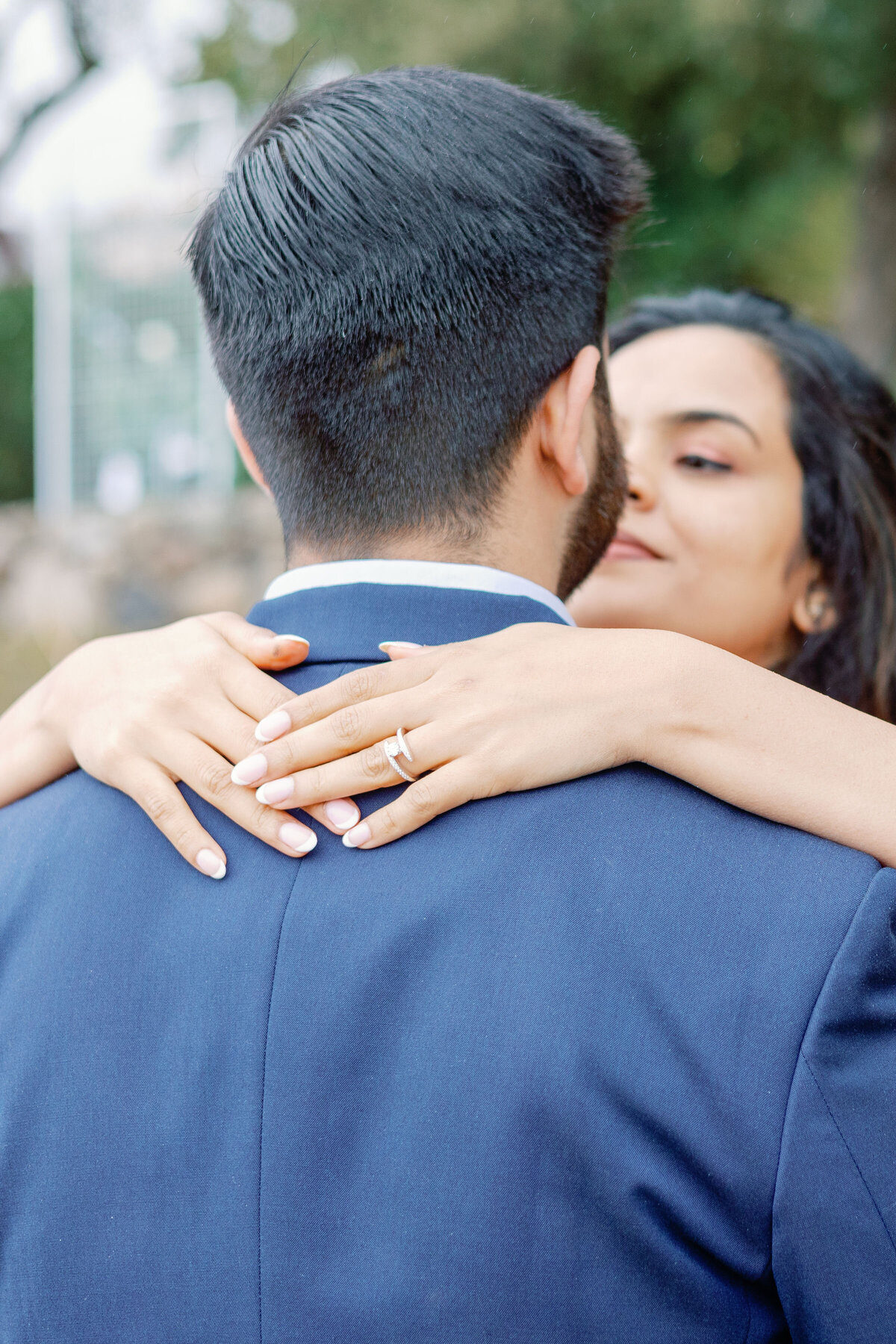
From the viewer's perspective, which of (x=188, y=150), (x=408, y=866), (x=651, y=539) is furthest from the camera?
(x=188, y=150)

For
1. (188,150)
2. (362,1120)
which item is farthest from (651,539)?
(188,150)

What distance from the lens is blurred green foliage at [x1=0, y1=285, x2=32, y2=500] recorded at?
1447 centimetres

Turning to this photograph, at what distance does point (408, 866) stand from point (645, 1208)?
1.39 ft

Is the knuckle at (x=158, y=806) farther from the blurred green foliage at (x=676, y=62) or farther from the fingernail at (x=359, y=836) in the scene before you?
the blurred green foliage at (x=676, y=62)

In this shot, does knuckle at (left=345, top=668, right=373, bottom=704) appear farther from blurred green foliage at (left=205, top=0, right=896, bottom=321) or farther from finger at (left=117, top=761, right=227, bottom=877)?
blurred green foliage at (left=205, top=0, right=896, bottom=321)

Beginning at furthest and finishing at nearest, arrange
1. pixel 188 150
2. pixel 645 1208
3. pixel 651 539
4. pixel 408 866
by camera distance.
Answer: pixel 188 150
pixel 651 539
pixel 408 866
pixel 645 1208

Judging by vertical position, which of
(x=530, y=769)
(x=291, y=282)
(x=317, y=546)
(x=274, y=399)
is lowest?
(x=530, y=769)

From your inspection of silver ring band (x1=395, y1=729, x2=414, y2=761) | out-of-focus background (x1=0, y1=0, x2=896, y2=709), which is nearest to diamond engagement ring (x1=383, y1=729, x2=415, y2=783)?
silver ring band (x1=395, y1=729, x2=414, y2=761)

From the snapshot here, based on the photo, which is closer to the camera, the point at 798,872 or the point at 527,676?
the point at 798,872

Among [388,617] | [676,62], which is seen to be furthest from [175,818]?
[676,62]

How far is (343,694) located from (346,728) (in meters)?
0.06

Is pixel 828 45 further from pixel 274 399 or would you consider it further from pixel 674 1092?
pixel 674 1092

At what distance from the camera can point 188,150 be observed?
35.9 feet

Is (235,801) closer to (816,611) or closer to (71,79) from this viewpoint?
(816,611)
